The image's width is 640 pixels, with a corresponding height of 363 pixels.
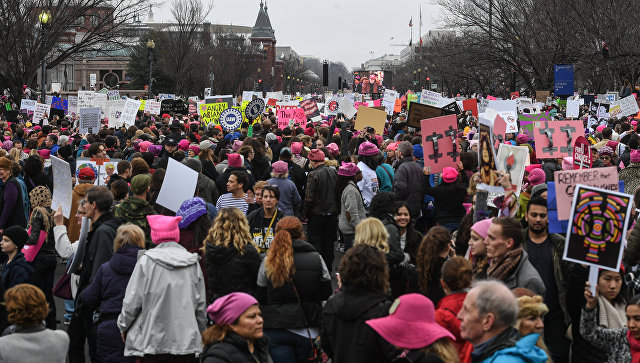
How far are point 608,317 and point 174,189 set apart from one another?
425 cm

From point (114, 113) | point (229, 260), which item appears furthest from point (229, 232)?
point (114, 113)

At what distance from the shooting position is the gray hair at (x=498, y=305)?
3912mm

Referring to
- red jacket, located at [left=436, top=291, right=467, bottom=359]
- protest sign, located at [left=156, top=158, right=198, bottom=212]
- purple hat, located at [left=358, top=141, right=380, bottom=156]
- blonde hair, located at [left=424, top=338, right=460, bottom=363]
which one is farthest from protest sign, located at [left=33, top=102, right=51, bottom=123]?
blonde hair, located at [left=424, top=338, right=460, bottom=363]

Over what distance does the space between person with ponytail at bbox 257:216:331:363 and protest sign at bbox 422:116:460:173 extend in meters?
4.53

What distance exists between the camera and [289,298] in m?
5.81

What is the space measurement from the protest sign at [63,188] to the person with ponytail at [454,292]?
14.6 feet

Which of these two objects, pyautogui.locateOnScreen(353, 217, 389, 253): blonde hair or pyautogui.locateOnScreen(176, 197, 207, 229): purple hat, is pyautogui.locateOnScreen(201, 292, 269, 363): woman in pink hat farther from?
pyautogui.locateOnScreen(176, 197, 207, 229): purple hat

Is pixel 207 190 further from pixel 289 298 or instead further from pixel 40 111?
pixel 40 111

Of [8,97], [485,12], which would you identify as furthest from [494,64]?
[8,97]

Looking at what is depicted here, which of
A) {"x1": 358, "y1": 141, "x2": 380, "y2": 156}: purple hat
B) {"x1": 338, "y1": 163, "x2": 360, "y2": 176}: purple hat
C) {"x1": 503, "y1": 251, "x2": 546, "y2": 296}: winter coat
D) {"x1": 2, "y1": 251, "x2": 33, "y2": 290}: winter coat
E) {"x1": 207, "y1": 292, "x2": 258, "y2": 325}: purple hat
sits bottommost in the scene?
{"x1": 2, "y1": 251, "x2": 33, "y2": 290}: winter coat

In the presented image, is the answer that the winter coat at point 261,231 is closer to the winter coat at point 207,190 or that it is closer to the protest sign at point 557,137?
the winter coat at point 207,190

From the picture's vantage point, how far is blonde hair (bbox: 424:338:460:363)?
13.6 ft

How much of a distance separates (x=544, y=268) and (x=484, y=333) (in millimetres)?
2435

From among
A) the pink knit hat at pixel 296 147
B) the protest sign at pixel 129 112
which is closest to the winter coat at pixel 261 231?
the pink knit hat at pixel 296 147
